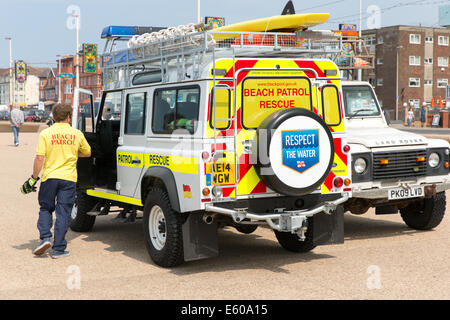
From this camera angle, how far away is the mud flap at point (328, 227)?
25.4 feet

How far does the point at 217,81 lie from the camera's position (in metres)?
6.92

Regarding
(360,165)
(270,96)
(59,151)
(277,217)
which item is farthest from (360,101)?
(59,151)

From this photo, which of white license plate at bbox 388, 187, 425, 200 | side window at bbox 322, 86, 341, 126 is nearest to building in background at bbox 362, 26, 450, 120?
white license plate at bbox 388, 187, 425, 200

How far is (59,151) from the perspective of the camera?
7.89 metres

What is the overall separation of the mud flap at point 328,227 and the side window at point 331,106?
101 centimetres

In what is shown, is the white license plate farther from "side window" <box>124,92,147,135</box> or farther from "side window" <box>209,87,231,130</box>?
"side window" <box>124,92,147,135</box>

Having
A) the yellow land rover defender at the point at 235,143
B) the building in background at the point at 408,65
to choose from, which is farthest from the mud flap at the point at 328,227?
the building in background at the point at 408,65

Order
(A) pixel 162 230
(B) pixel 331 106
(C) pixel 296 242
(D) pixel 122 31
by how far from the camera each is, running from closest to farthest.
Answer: (A) pixel 162 230
(B) pixel 331 106
(C) pixel 296 242
(D) pixel 122 31

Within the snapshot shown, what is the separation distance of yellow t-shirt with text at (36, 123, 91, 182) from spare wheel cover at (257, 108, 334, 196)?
7.90 feet

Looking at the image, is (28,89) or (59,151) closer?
(59,151)

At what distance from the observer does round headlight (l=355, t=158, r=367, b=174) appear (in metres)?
8.87

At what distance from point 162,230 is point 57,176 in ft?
4.67

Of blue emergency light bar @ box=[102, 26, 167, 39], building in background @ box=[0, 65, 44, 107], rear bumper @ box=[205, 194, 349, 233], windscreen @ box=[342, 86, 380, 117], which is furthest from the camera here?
building in background @ box=[0, 65, 44, 107]

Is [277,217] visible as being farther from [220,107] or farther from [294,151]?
[220,107]
